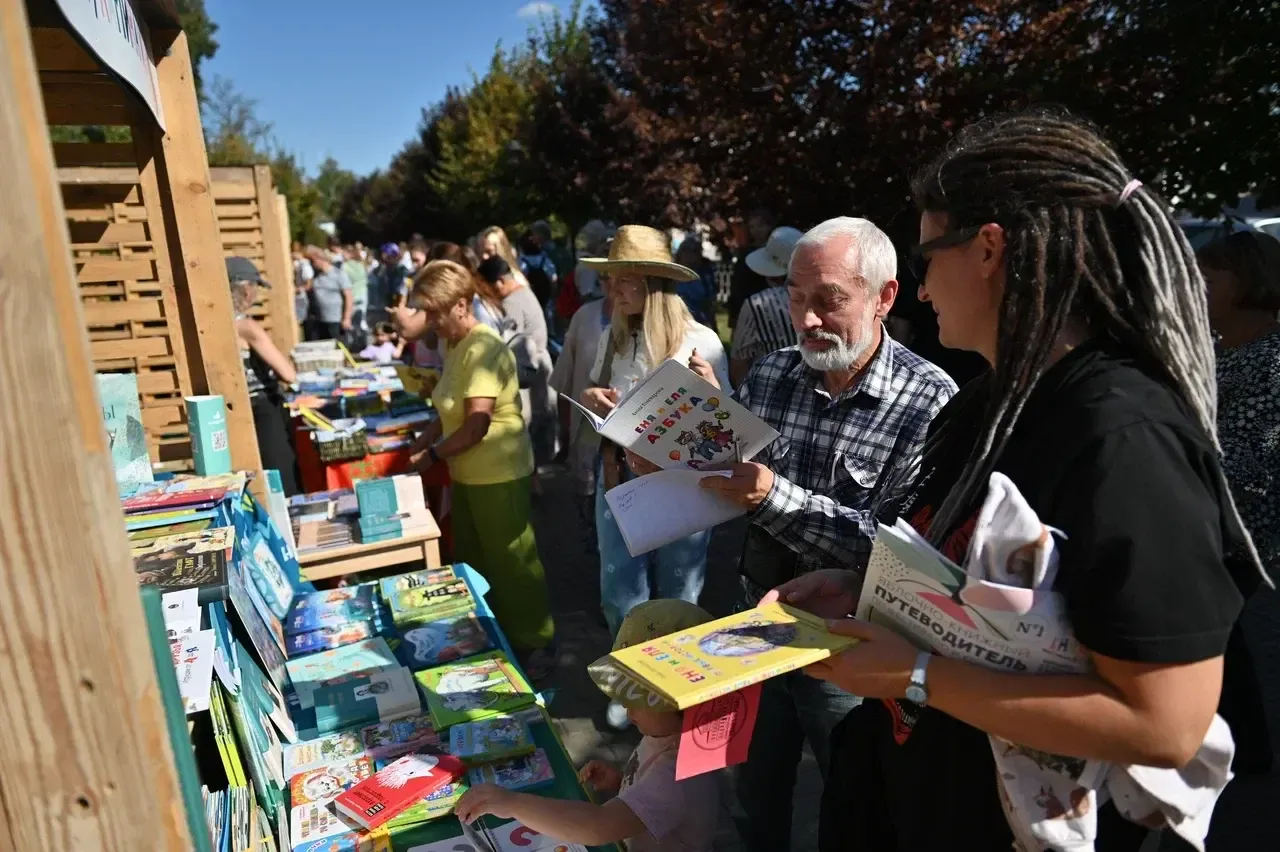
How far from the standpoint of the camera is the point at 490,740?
6.96ft

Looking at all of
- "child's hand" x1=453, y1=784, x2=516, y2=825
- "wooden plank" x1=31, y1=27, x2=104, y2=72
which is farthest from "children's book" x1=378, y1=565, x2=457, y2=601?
"wooden plank" x1=31, y1=27, x2=104, y2=72

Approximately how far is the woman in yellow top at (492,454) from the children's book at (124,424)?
4.14 feet

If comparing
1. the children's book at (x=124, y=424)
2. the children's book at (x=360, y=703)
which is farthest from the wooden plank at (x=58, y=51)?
the children's book at (x=360, y=703)

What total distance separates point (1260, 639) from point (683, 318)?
305 cm

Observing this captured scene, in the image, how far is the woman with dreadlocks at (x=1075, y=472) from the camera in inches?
36.9

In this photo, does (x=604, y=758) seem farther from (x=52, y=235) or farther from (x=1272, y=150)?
(x=1272, y=150)

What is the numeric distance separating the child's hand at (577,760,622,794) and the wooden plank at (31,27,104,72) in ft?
7.18

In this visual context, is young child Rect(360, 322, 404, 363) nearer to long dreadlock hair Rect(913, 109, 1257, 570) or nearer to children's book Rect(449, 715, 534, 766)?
children's book Rect(449, 715, 534, 766)

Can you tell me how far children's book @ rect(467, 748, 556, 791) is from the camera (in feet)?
6.55

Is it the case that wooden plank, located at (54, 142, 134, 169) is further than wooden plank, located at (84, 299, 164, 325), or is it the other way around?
wooden plank, located at (84, 299, 164, 325)

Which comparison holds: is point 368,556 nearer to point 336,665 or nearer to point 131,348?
point 336,665

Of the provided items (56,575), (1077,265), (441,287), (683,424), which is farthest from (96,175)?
(1077,265)

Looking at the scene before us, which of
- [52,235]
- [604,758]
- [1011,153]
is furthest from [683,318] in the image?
[52,235]

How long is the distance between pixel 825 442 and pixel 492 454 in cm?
200
